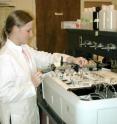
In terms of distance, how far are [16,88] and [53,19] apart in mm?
2190

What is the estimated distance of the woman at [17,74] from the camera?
151 centimetres

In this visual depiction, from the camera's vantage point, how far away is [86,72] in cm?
177

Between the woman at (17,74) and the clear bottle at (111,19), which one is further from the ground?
the clear bottle at (111,19)

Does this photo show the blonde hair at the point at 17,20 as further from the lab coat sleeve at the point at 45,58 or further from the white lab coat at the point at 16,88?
the lab coat sleeve at the point at 45,58

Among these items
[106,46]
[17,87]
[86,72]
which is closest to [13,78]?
[17,87]

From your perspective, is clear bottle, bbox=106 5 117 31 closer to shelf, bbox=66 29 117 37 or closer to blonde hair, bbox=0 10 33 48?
shelf, bbox=66 29 117 37

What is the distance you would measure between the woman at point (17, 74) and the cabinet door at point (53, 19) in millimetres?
1830

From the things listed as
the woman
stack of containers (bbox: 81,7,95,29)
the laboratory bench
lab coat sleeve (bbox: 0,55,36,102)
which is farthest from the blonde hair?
stack of containers (bbox: 81,7,95,29)

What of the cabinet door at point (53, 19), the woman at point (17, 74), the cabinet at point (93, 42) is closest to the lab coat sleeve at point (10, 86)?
the woman at point (17, 74)

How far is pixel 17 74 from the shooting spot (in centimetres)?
158

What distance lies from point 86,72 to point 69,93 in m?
0.46

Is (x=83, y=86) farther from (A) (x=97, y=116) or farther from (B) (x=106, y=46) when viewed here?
(B) (x=106, y=46)

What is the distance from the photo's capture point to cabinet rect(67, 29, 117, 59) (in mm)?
1742

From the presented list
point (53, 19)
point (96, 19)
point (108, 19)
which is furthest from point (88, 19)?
point (53, 19)
